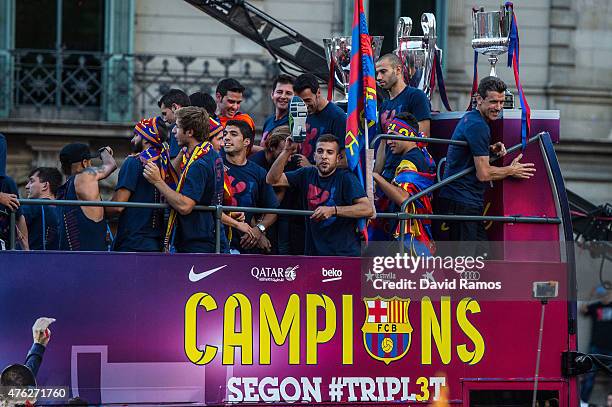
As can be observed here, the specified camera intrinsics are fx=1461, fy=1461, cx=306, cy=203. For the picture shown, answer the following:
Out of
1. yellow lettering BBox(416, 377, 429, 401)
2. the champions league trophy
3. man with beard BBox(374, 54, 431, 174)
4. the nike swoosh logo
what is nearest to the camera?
the nike swoosh logo

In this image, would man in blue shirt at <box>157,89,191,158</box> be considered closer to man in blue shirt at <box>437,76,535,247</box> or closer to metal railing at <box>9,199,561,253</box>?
metal railing at <box>9,199,561,253</box>

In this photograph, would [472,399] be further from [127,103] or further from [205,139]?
[127,103]

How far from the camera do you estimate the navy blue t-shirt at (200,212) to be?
9445 mm

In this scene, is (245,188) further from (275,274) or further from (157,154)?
(275,274)

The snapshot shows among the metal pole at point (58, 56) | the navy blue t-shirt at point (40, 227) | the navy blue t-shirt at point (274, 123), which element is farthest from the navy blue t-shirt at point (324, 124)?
the metal pole at point (58, 56)

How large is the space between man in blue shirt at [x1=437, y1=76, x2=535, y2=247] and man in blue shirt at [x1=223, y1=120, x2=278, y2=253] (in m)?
1.29

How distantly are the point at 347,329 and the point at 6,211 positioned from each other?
237 centimetres

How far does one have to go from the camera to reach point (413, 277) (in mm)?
9906

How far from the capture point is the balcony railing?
21844mm

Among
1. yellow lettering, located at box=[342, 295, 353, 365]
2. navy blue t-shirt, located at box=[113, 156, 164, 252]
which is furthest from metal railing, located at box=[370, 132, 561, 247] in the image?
navy blue t-shirt, located at box=[113, 156, 164, 252]

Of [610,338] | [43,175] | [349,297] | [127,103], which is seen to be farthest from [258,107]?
[349,297]

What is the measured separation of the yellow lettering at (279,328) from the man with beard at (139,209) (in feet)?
2.73

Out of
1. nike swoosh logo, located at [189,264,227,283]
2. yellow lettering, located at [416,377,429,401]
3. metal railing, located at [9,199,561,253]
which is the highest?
metal railing, located at [9,199,561,253]

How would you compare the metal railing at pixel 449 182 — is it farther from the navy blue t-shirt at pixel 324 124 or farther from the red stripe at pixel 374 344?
the red stripe at pixel 374 344
